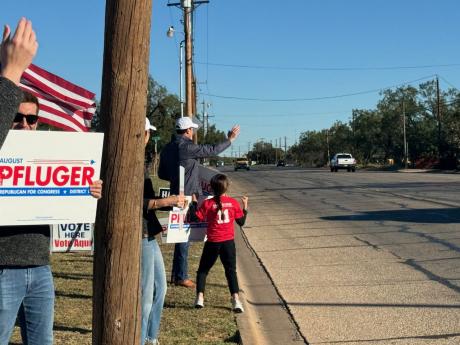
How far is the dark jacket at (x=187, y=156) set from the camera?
6.73 m

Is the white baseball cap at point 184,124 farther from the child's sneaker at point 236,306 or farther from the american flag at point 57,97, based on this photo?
the american flag at point 57,97

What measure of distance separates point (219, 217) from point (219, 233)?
170mm

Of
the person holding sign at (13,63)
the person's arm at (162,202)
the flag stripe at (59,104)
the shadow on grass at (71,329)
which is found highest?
the flag stripe at (59,104)

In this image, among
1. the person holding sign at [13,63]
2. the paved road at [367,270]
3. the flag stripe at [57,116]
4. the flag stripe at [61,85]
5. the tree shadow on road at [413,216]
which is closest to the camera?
the person holding sign at [13,63]

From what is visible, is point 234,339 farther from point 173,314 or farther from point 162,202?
point 162,202

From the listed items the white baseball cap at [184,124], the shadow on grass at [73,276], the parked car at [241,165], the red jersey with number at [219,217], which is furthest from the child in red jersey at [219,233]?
the parked car at [241,165]

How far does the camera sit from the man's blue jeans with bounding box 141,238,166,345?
177 inches

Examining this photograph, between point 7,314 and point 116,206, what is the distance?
0.73 m

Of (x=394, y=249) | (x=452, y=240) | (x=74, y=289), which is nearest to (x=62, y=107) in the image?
(x=74, y=289)

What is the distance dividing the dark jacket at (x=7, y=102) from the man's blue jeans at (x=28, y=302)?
2.85ft

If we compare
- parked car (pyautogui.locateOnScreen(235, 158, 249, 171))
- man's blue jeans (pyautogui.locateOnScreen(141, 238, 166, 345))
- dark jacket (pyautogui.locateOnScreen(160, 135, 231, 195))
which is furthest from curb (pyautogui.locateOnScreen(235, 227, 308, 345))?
parked car (pyautogui.locateOnScreen(235, 158, 249, 171))

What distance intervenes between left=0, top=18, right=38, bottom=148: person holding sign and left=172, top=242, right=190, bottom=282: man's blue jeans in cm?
508

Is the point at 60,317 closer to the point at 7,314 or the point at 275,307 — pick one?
the point at 275,307

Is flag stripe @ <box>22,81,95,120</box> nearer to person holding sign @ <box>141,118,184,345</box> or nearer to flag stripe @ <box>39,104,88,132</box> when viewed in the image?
flag stripe @ <box>39,104,88,132</box>
